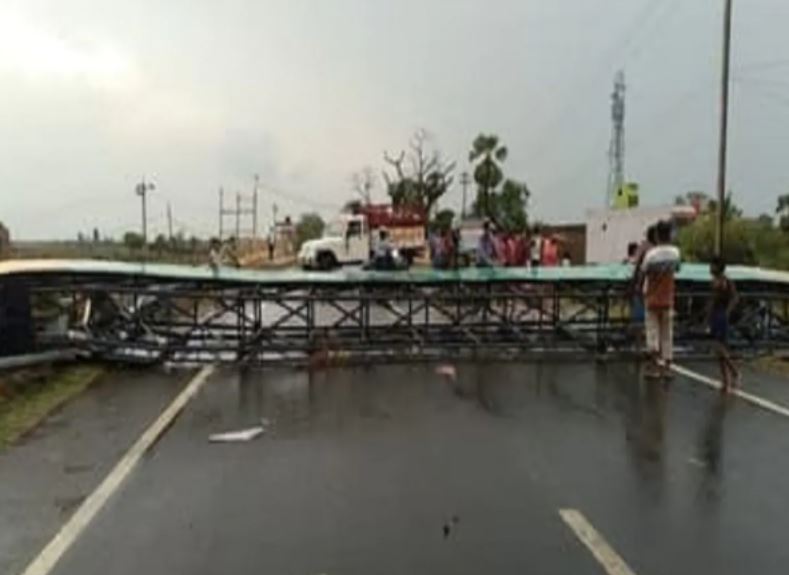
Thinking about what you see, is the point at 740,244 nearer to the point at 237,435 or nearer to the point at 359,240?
the point at 359,240

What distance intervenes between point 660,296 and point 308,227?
84006mm

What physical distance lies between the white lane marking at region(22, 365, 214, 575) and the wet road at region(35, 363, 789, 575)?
0.35 feet

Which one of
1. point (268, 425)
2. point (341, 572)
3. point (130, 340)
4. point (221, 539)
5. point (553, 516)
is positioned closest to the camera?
point (341, 572)

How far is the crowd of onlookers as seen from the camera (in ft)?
108

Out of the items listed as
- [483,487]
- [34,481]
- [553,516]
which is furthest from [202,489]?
[553,516]

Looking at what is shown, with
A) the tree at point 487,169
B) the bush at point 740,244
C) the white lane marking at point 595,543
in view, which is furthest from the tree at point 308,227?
the white lane marking at point 595,543

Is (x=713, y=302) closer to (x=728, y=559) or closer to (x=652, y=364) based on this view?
(x=652, y=364)

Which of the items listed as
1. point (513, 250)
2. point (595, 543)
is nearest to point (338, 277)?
point (595, 543)

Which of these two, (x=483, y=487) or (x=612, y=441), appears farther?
(x=612, y=441)

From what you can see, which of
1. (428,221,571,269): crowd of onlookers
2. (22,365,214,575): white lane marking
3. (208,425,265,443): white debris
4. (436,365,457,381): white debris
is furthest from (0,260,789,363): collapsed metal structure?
(428,221,571,269): crowd of onlookers

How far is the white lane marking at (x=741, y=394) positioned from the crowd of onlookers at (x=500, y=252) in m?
14.2

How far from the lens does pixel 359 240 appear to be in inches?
2464

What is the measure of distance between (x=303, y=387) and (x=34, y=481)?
5734 millimetres

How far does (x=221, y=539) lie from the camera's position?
6.82 metres
